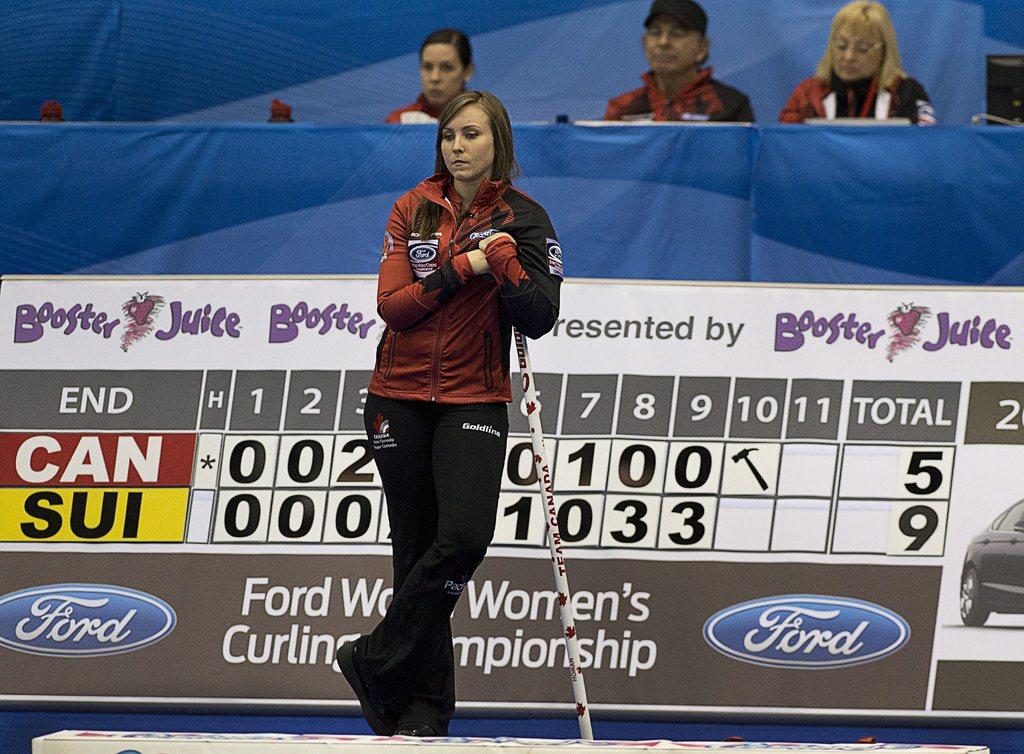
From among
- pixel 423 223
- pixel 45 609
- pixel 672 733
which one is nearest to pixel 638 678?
pixel 672 733

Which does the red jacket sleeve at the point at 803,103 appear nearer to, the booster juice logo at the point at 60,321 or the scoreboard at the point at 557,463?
the scoreboard at the point at 557,463

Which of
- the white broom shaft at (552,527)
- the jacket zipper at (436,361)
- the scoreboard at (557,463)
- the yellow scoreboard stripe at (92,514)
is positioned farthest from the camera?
the yellow scoreboard stripe at (92,514)

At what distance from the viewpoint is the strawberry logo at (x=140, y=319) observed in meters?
4.86

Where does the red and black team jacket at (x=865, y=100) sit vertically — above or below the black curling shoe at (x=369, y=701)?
above

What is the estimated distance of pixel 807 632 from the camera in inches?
177

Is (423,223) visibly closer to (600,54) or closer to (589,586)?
(589,586)

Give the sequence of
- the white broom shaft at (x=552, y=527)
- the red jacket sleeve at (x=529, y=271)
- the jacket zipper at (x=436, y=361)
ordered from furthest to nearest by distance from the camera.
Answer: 1. the white broom shaft at (x=552, y=527)
2. the jacket zipper at (x=436, y=361)
3. the red jacket sleeve at (x=529, y=271)

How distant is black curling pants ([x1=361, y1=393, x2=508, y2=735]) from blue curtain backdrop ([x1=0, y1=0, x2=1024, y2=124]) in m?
3.28

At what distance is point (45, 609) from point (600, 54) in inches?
148

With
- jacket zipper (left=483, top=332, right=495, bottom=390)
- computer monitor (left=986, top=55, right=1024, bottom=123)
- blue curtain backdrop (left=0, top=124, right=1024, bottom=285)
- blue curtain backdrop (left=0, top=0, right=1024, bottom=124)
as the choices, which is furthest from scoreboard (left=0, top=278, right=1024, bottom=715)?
blue curtain backdrop (left=0, top=0, right=1024, bottom=124)

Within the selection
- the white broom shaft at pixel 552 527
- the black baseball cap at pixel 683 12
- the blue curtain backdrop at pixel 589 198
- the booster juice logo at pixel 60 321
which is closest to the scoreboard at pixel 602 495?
the booster juice logo at pixel 60 321

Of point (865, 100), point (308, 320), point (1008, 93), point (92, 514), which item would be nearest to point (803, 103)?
point (865, 100)

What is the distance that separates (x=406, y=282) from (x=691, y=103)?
2463 mm

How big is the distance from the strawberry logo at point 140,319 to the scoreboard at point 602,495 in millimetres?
30
